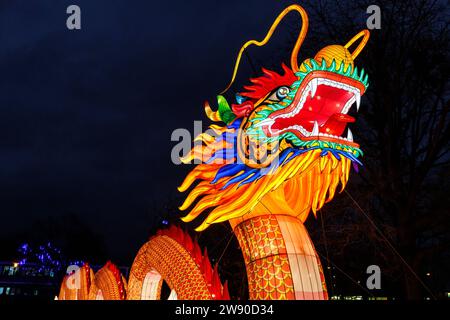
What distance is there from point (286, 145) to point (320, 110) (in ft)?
1.93

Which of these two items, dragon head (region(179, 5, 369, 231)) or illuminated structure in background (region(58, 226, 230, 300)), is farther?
illuminated structure in background (region(58, 226, 230, 300))

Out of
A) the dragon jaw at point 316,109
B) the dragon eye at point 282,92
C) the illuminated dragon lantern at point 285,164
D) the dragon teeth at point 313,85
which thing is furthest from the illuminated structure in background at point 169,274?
the dragon teeth at point 313,85

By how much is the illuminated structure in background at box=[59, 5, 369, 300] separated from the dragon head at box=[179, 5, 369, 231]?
0.5 inches

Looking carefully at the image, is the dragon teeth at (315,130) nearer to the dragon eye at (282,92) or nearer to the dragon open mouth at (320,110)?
the dragon open mouth at (320,110)

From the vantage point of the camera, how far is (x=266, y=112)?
5379 mm

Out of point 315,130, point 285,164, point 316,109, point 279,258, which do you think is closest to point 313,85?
point 316,109

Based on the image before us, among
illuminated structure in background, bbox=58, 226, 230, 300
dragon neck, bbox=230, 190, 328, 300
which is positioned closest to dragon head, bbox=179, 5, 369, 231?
dragon neck, bbox=230, 190, 328, 300

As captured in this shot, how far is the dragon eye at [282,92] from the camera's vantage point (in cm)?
534

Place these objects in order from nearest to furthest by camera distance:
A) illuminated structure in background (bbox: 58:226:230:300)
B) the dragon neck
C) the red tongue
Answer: the dragon neck < the red tongue < illuminated structure in background (bbox: 58:226:230:300)

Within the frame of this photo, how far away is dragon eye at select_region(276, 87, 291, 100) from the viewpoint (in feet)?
17.5

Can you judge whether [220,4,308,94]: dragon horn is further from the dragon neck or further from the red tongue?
the dragon neck

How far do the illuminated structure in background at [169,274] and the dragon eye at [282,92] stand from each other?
2.48m

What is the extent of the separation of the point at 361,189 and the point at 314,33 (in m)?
4.36

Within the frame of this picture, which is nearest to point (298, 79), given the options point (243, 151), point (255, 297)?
point (243, 151)
